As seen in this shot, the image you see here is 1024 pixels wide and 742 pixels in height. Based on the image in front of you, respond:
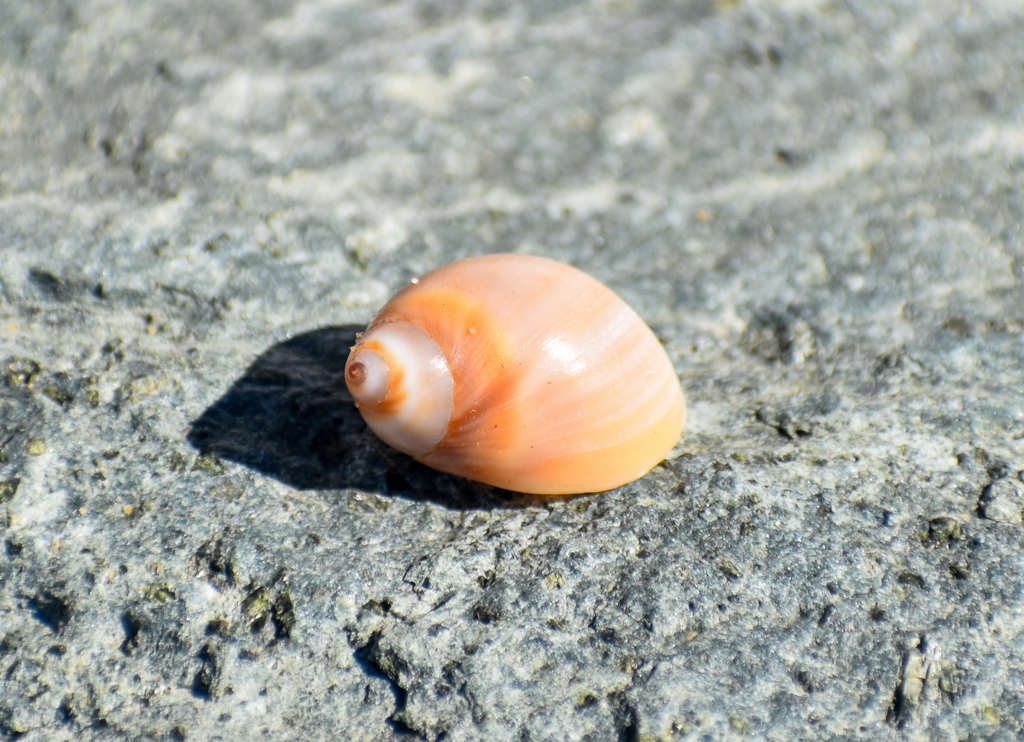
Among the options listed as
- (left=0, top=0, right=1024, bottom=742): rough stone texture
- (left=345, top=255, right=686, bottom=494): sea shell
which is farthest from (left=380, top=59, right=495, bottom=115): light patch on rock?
(left=345, top=255, right=686, bottom=494): sea shell

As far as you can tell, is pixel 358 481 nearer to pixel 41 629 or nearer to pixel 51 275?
pixel 41 629

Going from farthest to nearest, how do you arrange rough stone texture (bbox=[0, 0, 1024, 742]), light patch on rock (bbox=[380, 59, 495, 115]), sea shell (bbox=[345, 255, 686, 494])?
light patch on rock (bbox=[380, 59, 495, 115]) < sea shell (bbox=[345, 255, 686, 494]) < rough stone texture (bbox=[0, 0, 1024, 742])

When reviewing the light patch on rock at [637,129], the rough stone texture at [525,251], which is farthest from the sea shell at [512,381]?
the light patch on rock at [637,129]

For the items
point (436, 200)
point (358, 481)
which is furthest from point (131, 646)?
point (436, 200)

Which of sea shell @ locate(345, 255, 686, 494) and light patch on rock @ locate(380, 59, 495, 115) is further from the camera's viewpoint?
light patch on rock @ locate(380, 59, 495, 115)

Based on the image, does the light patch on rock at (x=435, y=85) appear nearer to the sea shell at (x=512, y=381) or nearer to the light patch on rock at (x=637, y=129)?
the light patch on rock at (x=637, y=129)

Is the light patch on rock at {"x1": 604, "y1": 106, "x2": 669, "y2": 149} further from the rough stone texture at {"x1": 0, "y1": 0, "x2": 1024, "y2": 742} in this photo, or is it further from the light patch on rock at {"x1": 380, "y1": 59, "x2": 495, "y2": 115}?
the light patch on rock at {"x1": 380, "y1": 59, "x2": 495, "y2": 115}

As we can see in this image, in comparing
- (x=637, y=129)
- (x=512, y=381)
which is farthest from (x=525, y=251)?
(x=512, y=381)
